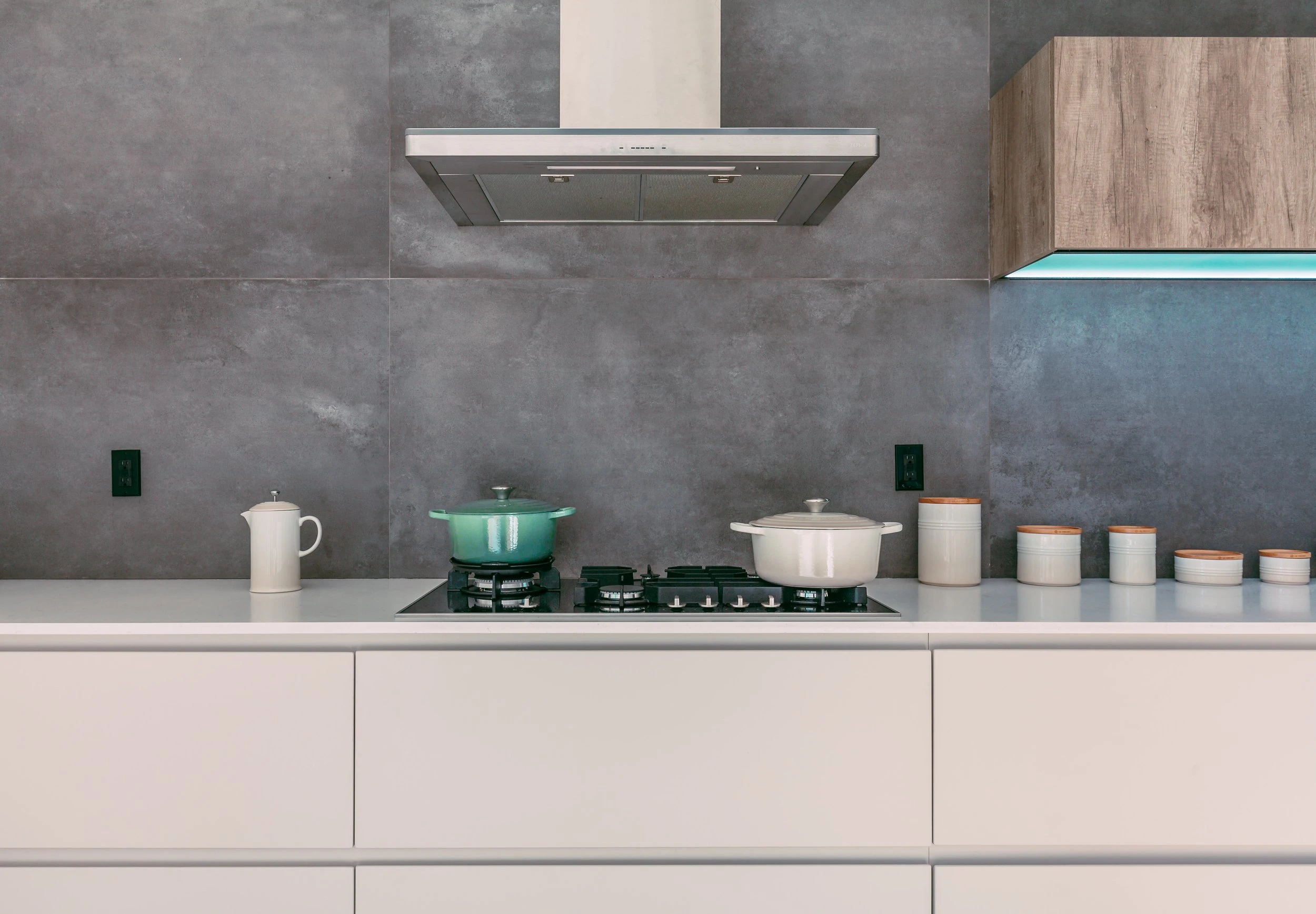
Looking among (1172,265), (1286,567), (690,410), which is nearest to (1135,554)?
(1286,567)

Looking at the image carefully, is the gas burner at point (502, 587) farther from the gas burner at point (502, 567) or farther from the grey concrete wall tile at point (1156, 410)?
the grey concrete wall tile at point (1156, 410)

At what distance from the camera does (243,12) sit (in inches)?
83.7

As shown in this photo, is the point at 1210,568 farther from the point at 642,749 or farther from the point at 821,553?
the point at 642,749

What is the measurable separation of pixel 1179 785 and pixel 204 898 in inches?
67.4

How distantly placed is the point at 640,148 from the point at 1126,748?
1375 mm

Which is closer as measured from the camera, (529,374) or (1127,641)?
(1127,641)

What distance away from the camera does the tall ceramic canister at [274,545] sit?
6.04ft

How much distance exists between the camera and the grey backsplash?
2.12m

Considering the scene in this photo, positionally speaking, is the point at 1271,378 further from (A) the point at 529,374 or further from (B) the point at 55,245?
(B) the point at 55,245

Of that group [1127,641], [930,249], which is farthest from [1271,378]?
[1127,641]

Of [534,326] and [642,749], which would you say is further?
[534,326]

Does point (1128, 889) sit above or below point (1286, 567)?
below

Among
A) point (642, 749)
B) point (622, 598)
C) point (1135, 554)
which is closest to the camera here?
point (642, 749)

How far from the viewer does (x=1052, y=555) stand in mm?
1955
